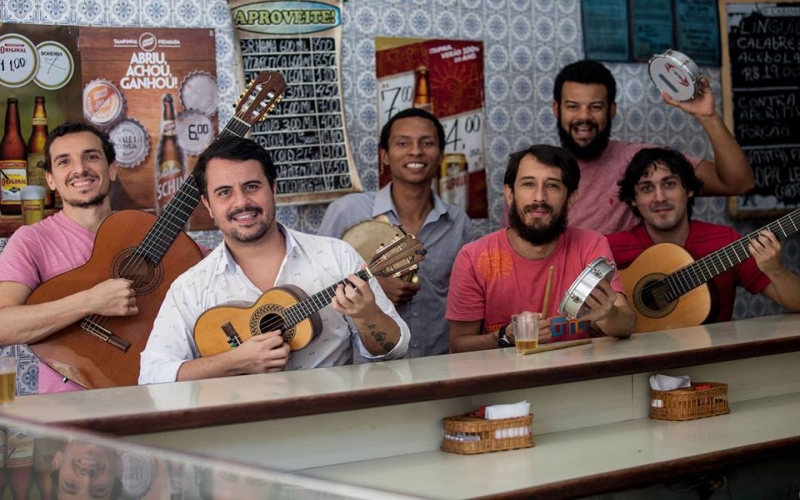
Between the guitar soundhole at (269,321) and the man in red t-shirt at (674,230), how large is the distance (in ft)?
5.44

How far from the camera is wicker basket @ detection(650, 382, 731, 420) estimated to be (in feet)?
10.9

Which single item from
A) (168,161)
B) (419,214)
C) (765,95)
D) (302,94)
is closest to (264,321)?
(419,214)

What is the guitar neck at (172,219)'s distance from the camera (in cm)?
392

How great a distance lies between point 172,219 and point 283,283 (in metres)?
0.63

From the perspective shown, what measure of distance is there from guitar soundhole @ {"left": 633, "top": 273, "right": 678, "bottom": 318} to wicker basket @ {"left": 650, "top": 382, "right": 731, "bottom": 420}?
0.98 meters

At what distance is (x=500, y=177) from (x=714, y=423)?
2.54 metres

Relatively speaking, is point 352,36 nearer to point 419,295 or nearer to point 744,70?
point 419,295

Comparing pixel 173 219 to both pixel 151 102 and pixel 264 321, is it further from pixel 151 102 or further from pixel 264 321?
pixel 151 102

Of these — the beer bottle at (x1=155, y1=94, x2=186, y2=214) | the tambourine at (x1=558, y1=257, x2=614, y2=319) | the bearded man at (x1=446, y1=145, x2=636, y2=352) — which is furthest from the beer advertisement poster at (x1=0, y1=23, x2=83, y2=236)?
the tambourine at (x1=558, y1=257, x2=614, y2=319)

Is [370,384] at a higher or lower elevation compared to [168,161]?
lower

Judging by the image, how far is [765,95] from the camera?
20.4 feet

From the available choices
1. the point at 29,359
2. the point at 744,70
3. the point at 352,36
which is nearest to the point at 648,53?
the point at 744,70

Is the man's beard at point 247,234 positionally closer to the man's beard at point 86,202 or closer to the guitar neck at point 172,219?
the guitar neck at point 172,219

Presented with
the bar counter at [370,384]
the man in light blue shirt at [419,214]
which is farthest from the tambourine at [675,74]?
the bar counter at [370,384]
